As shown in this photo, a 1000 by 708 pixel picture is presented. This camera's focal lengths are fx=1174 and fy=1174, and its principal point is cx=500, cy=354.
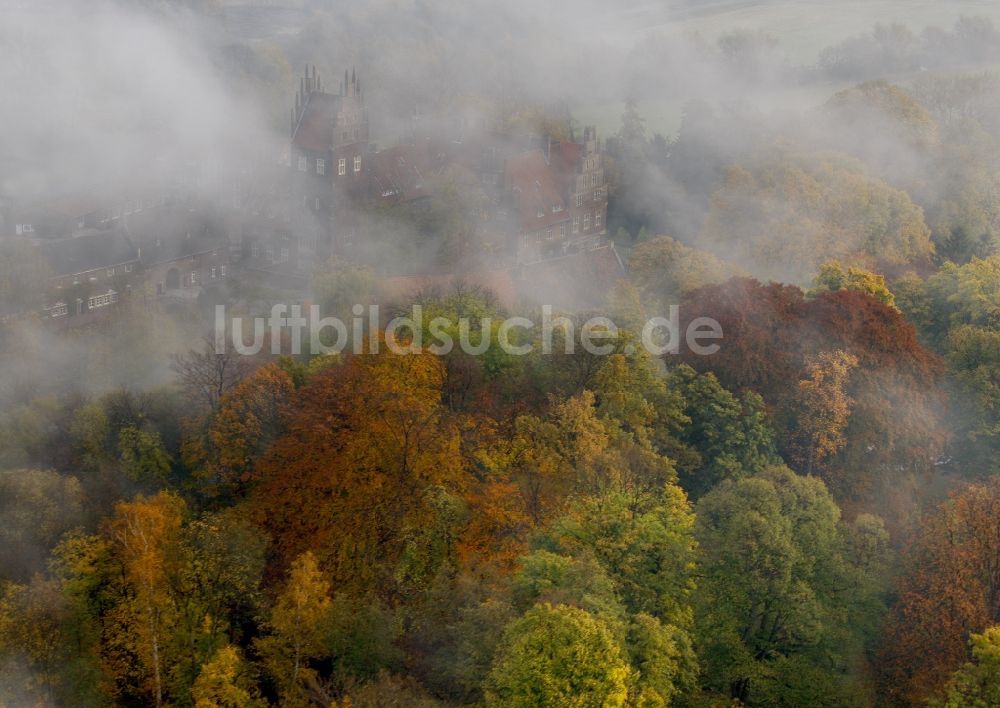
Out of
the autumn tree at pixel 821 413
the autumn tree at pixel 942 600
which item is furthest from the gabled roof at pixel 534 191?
the autumn tree at pixel 942 600

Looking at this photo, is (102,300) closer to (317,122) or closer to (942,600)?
(317,122)

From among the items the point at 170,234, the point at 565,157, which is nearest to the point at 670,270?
the point at 565,157

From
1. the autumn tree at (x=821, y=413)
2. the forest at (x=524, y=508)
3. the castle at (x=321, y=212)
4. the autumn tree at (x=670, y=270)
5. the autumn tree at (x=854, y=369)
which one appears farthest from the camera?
the castle at (x=321, y=212)

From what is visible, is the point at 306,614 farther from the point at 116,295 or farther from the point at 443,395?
the point at 116,295

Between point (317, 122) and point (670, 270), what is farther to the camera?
point (317, 122)

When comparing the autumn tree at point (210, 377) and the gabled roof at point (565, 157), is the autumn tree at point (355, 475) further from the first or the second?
the gabled roof at point (565, 157)

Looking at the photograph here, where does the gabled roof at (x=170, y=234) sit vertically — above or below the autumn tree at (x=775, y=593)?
above
